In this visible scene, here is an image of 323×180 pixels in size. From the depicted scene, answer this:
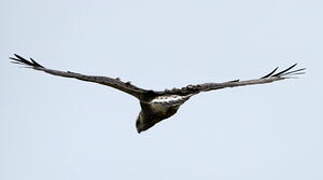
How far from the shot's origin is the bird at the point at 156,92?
3256 centimetres

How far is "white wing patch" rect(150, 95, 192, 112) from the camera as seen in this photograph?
3388 cm

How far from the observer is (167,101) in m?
33.9

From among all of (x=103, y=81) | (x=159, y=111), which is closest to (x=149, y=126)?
(x=159, y=111)

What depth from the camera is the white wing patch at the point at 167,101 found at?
33875mm

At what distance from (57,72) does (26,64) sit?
1233 millimetres

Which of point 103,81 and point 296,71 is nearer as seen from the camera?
point 103,81

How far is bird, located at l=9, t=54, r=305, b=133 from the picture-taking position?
107 feet

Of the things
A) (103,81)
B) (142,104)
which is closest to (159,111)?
(142,104)

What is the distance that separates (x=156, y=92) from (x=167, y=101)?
408 millimetres

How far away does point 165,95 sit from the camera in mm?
34125

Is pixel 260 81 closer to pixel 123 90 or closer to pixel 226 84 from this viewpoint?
pixel 226 84

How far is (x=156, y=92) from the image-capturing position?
112 ft

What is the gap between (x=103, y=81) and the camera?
3247 cm

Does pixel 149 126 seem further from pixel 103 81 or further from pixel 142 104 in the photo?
pixel 103 81
